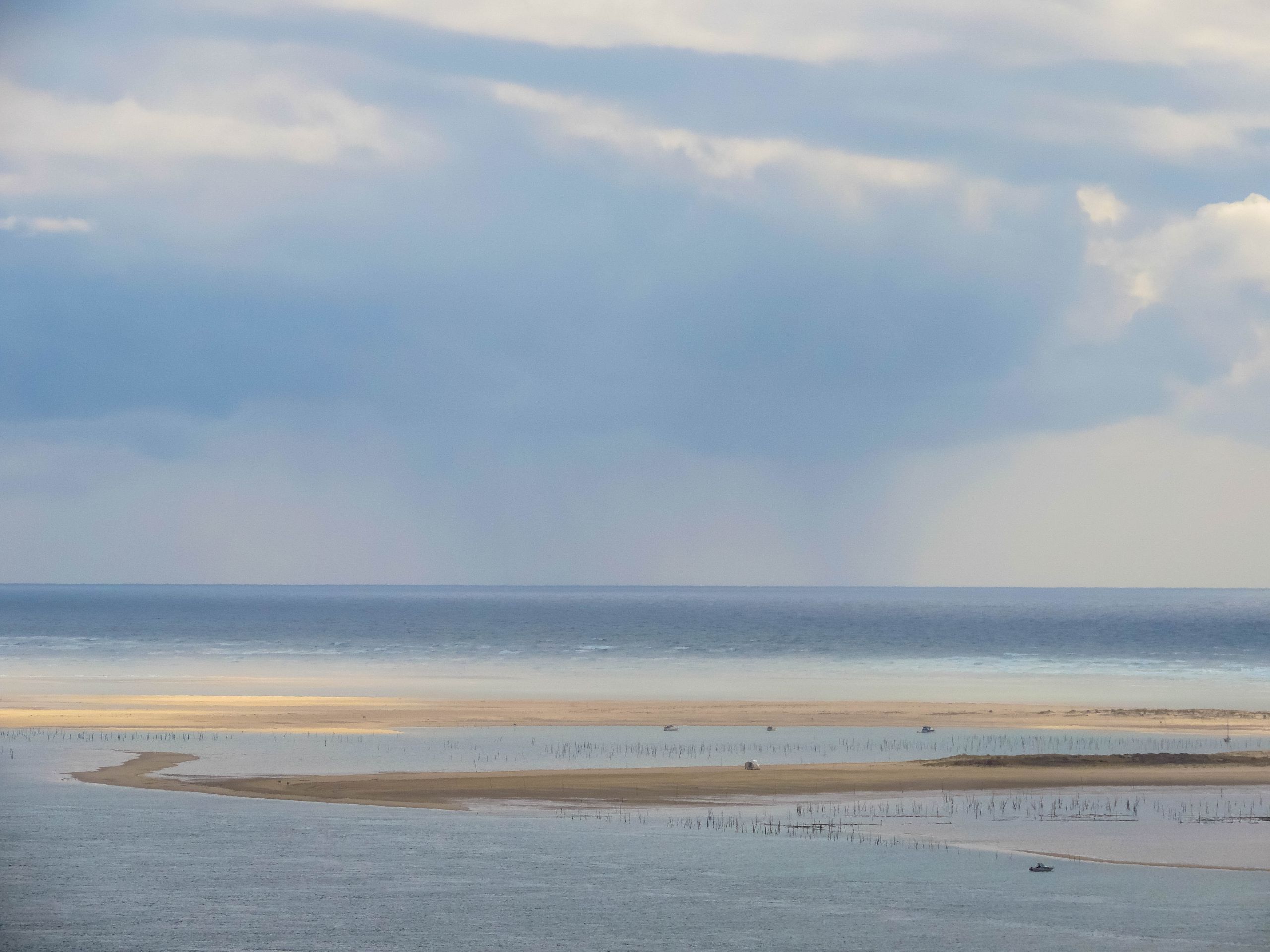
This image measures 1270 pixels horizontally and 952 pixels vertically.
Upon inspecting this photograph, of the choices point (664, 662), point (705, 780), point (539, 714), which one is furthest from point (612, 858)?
point (664, 662)

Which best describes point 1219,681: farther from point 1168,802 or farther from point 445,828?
point 445,828

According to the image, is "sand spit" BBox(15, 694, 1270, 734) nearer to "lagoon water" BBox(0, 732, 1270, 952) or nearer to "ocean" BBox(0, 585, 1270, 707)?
"ocean" BBox(0, 585, 1270, 707)

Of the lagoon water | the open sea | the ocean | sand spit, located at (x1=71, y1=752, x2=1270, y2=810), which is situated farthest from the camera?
the ocean

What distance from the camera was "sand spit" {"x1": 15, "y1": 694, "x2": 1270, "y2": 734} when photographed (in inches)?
2530

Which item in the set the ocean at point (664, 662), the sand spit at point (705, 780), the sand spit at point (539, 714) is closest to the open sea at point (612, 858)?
the sand spit at point (705, 780)

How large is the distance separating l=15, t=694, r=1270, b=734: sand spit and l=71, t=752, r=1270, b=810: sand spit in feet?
43.0

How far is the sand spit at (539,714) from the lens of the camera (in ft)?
211

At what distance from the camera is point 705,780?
46.3m

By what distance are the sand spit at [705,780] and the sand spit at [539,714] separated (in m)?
13.1

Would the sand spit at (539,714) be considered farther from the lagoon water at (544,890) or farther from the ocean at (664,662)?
the lagoon water at (544,890)

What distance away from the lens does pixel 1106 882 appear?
32500mm

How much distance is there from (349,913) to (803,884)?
9783 millimetres

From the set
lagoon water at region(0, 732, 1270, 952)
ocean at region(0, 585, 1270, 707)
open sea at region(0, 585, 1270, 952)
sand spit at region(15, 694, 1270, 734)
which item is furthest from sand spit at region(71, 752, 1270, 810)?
ocean at region(0, 585, 1270, 707)

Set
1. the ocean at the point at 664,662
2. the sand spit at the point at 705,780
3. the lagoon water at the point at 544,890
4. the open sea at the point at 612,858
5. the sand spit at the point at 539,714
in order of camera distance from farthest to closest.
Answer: the ocean at the point at 664,662 < the sand spit at the point at 539,714 < the sand spit at the point at 705,780 < the open sea at the point at 612,858 < the lagoon water at the point at 544,890
